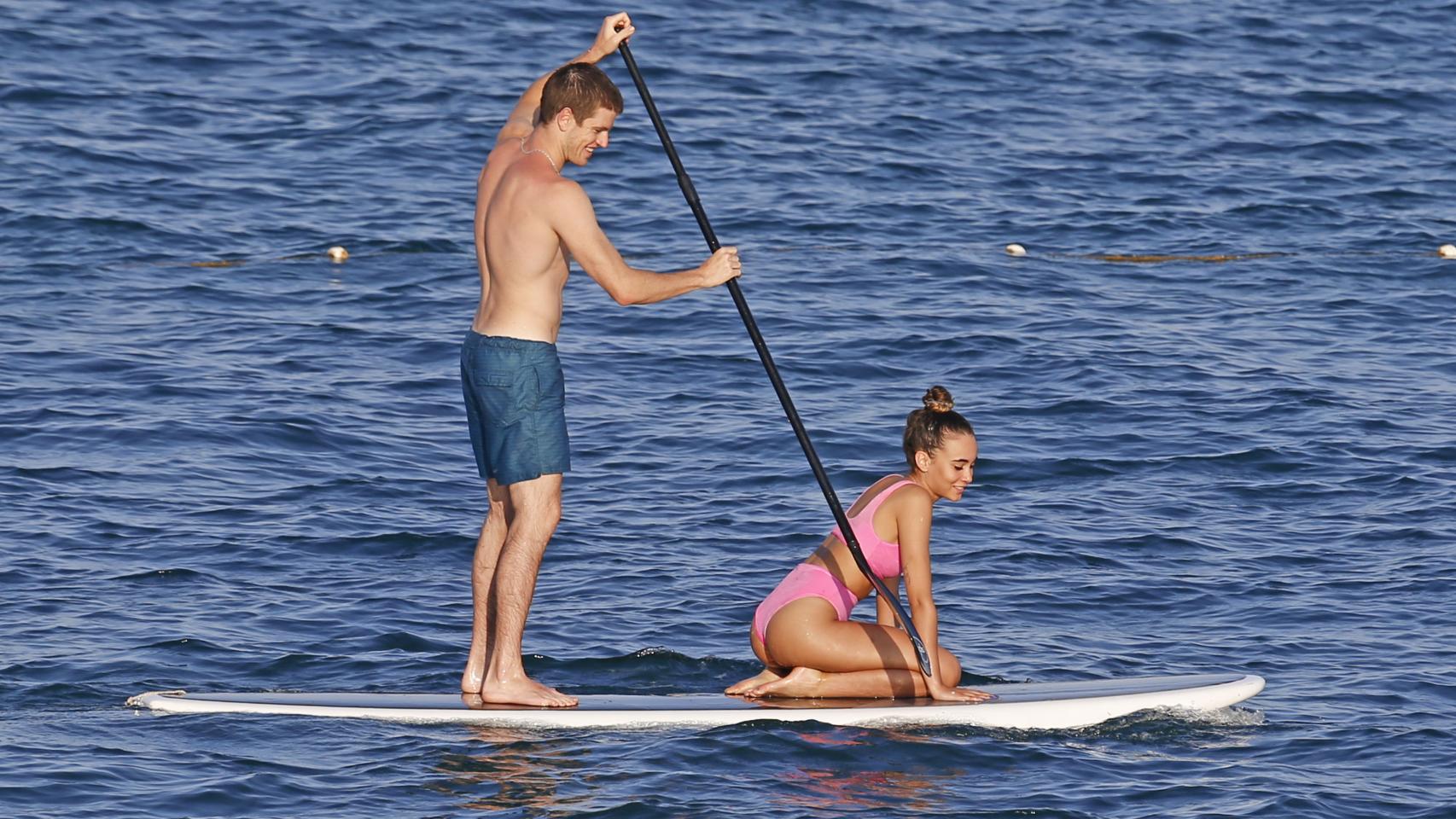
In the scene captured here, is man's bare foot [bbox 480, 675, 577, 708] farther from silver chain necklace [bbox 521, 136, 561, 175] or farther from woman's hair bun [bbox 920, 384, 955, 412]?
silver chain necklace [bbox 521, 136, 561, 175]

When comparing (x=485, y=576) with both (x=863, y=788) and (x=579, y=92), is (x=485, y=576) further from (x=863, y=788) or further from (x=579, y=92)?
(x=579, y=92)

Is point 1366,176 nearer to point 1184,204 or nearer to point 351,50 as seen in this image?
point 1184,204

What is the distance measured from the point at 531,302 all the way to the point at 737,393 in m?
5.47

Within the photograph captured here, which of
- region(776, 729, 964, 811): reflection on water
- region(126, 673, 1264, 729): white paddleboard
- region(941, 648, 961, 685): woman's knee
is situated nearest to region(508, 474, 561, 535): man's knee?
region(126, 673, 1264, 729): white paddleboard

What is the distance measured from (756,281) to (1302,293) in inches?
164

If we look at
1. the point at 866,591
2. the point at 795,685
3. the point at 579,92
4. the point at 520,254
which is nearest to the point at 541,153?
the point at 579,92

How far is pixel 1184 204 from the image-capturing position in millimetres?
17500

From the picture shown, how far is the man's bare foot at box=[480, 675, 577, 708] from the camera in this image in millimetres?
7391

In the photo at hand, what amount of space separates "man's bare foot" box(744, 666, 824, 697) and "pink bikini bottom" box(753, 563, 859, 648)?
171 millimetres

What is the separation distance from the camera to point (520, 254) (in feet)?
23.4

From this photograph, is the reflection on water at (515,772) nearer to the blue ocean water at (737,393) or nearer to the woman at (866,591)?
the blue ocean water at (737,393)

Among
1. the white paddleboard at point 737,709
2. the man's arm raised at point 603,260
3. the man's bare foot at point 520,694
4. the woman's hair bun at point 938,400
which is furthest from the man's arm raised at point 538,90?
the white paddleboard at point 737,709

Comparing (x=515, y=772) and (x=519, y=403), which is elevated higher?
(x=519, y=403)

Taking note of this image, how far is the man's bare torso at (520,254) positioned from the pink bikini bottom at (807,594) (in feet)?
4.45
